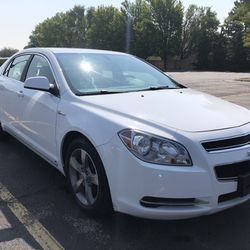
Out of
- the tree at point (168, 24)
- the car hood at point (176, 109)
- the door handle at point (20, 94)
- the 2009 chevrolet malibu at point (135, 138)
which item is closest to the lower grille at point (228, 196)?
the 2009 chevrolet malibu at point (135, 138)

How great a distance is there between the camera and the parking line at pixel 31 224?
11.5 ft

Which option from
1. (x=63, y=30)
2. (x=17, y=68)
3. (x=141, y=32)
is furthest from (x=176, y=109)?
(x=63, y=30)

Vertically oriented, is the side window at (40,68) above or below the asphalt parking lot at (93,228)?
above

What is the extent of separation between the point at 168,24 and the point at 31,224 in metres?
73.3

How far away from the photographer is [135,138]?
339 cm

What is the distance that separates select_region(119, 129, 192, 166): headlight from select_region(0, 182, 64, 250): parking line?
39.4 inches

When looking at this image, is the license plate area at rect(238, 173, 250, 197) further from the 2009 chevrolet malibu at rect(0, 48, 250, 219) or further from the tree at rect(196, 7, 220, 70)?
the tree at rect(196, 7, 220, 70)

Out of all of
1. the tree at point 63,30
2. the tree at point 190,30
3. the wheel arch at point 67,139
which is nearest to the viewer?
the wheel arch at point 67,139

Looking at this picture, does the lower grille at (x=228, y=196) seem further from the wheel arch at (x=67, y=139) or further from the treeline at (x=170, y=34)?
the treeline at (x=170, y=34)

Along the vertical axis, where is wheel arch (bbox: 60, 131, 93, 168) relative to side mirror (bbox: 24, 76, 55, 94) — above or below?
below

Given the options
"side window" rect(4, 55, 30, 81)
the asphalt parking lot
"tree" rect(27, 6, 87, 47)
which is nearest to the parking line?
the asphalt parking lot

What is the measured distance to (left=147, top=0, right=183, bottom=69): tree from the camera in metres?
73.0

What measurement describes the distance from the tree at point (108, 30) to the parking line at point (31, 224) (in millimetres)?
72561

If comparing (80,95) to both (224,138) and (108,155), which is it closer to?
(108,155)
